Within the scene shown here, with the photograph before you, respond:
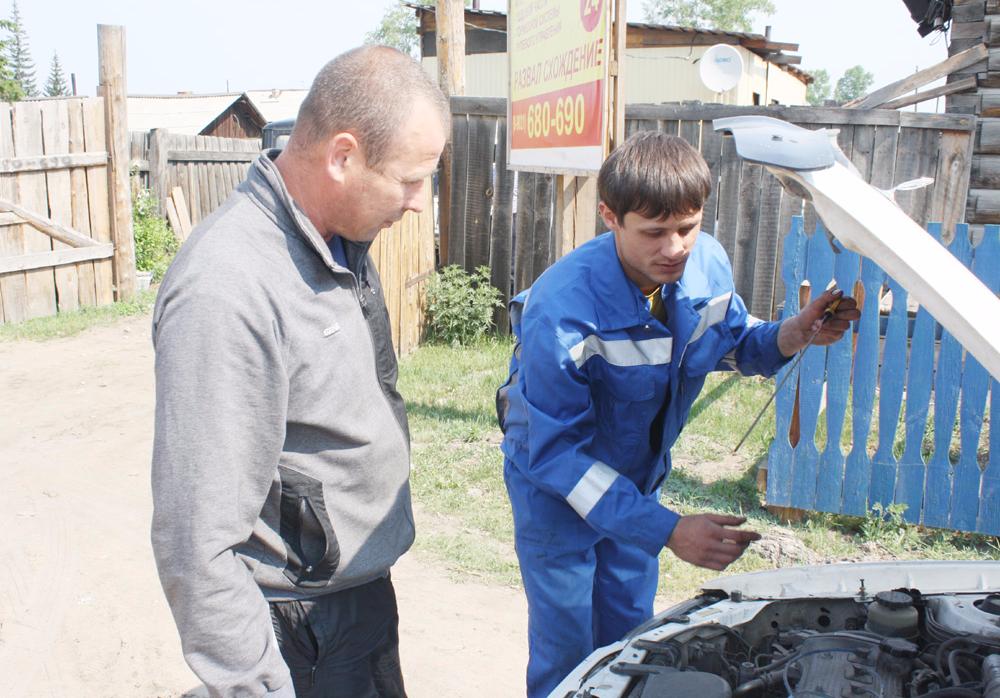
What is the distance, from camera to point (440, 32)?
835cm

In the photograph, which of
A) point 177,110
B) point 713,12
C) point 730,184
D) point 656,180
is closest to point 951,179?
point 730,184

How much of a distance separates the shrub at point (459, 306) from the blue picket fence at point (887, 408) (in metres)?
4.24

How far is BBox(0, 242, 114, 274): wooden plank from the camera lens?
9.65 meters

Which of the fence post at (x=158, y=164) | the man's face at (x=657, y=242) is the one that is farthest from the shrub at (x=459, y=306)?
the fence post at (x=158, y=164)

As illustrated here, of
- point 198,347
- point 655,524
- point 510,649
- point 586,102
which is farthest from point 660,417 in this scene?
point 586,102

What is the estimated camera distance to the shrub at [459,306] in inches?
343

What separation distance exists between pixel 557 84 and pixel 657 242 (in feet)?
11.7

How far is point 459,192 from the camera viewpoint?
9008mm

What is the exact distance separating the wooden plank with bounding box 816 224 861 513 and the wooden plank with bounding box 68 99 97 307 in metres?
8.68

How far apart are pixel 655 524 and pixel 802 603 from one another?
0.51 metres

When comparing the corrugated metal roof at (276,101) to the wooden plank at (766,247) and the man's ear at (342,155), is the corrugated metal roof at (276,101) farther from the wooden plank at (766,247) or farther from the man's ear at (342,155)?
the man's ear at (342,155)

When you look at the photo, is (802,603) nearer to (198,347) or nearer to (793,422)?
(198,347)

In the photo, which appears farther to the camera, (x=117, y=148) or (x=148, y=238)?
(x=148, y=238)

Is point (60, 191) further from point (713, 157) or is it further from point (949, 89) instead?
point (949, 89)
